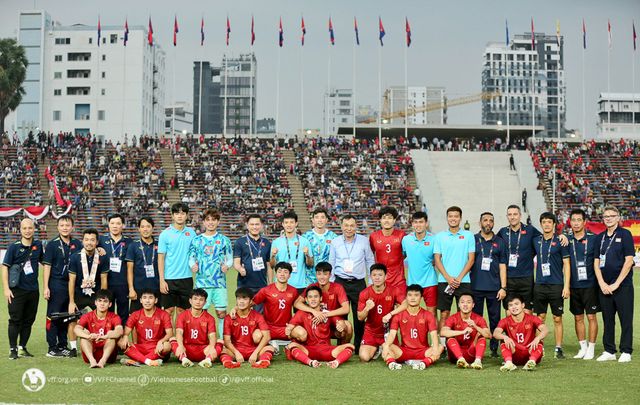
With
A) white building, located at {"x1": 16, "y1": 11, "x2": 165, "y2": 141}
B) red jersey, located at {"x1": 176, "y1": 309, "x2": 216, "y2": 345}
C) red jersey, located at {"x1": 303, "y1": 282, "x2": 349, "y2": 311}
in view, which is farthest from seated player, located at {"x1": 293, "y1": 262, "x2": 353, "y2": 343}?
white building, located at {"x1": 16, "y1": 11, "x2": 165, "y2": 141}

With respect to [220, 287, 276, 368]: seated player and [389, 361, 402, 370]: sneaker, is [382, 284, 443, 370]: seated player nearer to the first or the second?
[389, 361, 402, 370]: sneaker

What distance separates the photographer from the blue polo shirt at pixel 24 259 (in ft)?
34.0

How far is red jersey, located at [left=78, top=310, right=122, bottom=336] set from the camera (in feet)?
32.4

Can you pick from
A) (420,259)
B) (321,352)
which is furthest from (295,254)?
(420,259)

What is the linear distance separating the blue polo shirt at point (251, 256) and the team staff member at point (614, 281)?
432 centimetres

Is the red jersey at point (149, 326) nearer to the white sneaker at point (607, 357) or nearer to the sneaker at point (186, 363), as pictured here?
the sneaker at point (186, 363)

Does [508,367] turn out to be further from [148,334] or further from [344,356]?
[148,334]

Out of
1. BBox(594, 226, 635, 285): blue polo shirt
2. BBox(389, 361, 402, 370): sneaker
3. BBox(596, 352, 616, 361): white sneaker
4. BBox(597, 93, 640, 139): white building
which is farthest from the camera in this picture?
BBox(597, 93, 640, 139): white building

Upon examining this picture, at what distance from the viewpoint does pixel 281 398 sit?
7.84 meters

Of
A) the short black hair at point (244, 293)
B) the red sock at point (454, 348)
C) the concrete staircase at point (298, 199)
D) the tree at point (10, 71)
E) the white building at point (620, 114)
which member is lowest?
the red sock at point (454, 348)

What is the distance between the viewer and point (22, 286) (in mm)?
10414

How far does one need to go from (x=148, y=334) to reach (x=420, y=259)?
3624 millimetres

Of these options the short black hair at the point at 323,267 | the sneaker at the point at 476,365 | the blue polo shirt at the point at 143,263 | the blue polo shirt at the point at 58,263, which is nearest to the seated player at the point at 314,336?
the short black hair at the point at 323,267

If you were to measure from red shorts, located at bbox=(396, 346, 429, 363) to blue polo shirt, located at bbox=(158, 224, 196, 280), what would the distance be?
310 cm
